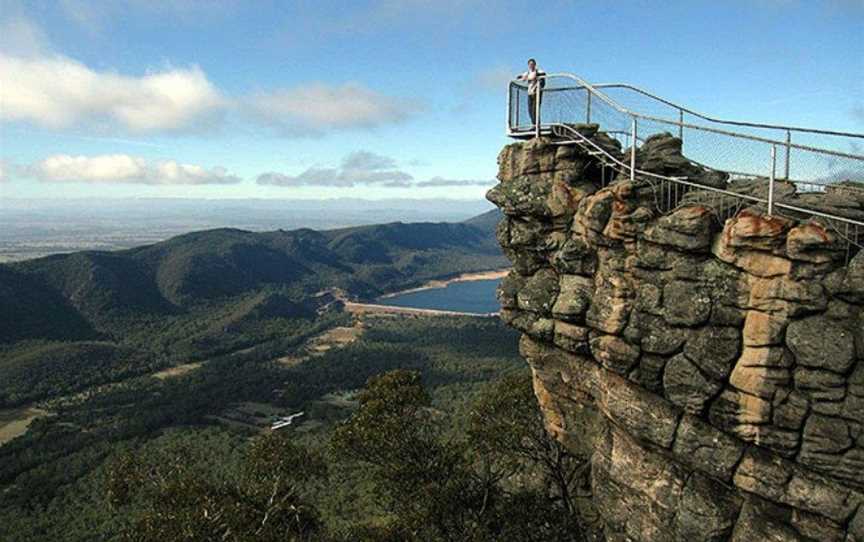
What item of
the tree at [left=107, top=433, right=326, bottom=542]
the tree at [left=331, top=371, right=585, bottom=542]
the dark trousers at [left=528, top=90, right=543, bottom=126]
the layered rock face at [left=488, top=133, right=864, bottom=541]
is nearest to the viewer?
the layered rock face at [left=488, top=133, right=864, bottom=541]

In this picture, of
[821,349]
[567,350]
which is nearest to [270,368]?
[567,350]

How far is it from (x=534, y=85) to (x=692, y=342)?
1019 centimetres

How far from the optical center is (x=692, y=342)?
15227 mm

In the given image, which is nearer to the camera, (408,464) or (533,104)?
(533,104)

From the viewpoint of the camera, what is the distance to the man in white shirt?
798 inches

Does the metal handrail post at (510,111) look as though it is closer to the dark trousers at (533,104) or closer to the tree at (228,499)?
the dark trousers at (533,104)

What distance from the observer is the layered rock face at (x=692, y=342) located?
43.6ft

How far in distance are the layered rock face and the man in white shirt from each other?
A: 49.1 inches

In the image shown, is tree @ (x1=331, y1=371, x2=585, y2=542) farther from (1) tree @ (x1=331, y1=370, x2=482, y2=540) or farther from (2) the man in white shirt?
(2) the man in white shirt

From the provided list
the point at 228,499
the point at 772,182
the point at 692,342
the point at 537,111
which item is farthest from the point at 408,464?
the point at 772,182

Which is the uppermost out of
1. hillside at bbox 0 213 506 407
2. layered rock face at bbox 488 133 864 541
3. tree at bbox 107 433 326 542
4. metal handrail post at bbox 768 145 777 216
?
metal handrail post at bbox 768 145 777 216

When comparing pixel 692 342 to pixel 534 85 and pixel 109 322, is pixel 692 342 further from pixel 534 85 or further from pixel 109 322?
pixel 109 322

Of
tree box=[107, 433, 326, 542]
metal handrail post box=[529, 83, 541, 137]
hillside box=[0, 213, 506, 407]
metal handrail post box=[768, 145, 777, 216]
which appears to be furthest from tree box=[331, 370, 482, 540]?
hillside box=[0, 213, 506, 407]

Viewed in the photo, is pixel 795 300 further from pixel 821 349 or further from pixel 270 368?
pixel 270 368
